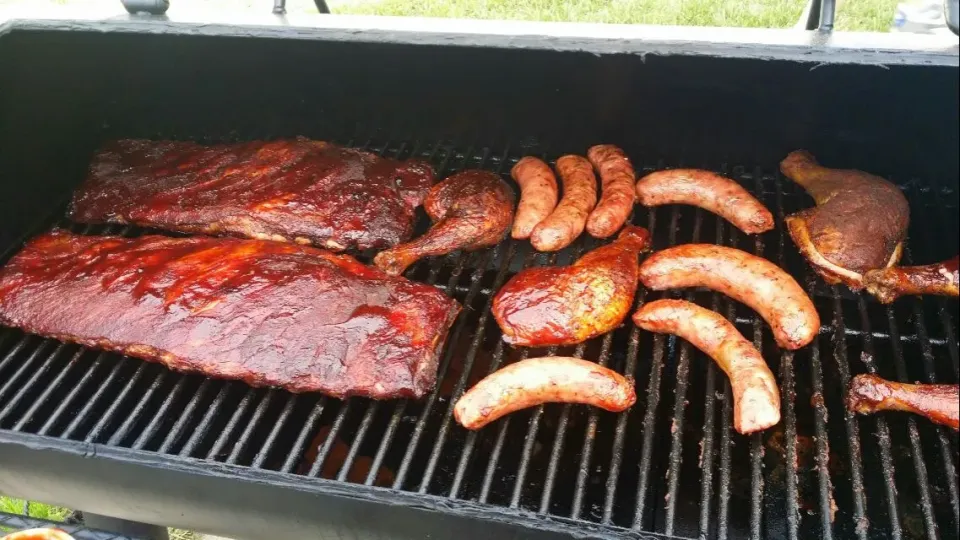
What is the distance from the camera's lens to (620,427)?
2.66 m

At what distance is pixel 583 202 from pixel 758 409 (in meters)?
1.33

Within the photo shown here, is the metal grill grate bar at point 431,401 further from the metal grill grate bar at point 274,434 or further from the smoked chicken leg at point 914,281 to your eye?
the smoked chicken leg at point 914,281

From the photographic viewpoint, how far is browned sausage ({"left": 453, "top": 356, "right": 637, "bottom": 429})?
261 centimetres

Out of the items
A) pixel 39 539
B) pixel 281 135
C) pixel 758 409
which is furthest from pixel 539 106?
pixel 39 539

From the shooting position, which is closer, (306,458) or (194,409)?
(194,409)

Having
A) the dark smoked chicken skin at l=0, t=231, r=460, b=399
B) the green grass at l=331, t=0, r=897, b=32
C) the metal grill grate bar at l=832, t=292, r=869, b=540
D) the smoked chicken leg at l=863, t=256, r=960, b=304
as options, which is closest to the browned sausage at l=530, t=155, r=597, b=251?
the dark smoked chicken skin at l=0, t=231, r=460, b=399

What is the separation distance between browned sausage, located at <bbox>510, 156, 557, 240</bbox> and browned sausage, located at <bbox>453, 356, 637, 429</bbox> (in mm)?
907

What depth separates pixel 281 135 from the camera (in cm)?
439

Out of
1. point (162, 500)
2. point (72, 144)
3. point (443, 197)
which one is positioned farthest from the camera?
point (72, 144)

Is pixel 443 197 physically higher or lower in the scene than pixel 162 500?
higher

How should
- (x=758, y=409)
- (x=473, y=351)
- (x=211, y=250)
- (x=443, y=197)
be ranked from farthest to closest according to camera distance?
(x=443, y=197), (x=211, y=250), (x=473, y=351), (x=758, y=409)

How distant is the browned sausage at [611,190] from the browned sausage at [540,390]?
872mm

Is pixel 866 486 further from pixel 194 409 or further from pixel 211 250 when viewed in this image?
pixel 211 250

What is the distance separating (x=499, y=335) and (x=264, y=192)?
1428 mm
